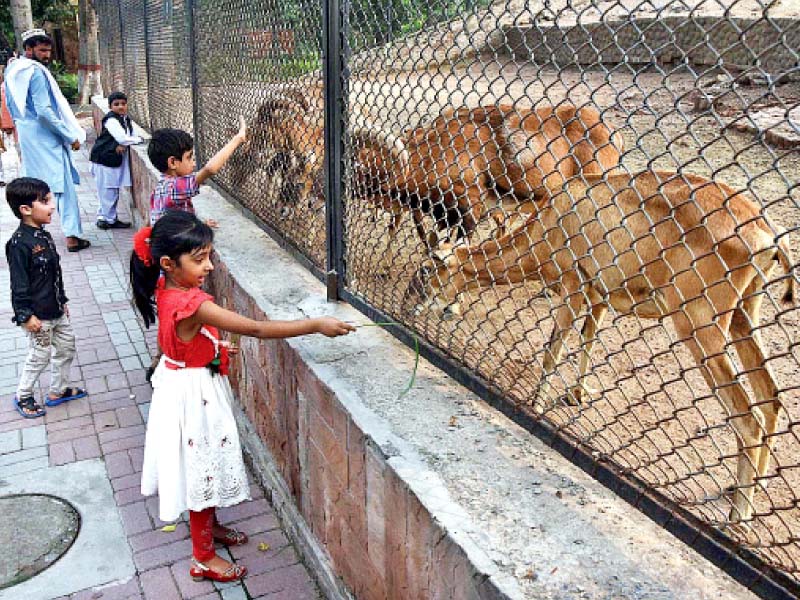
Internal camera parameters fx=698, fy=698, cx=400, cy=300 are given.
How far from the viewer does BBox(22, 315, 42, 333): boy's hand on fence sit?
4.28m

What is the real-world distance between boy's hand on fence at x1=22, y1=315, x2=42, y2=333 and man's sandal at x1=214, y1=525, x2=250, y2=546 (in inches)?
75.5

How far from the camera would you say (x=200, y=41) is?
5.51 meters

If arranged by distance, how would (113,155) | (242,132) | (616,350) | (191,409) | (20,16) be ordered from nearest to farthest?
(191,409)
(616,350)
(242,132)
(113,155)
(20,16)

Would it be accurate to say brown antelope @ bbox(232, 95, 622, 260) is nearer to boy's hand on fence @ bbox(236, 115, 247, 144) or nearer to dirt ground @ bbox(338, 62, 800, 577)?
boy's hand on fence @ bbox(236, 115, 247, 144)

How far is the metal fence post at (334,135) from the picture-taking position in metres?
3.06

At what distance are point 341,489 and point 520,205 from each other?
1.51 meters

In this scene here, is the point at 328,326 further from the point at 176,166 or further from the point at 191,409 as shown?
the point at 176,166

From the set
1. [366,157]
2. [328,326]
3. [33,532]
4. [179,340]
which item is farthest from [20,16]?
[328,326]

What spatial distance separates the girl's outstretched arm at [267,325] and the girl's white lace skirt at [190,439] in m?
0.38

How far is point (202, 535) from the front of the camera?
3104 millimetres

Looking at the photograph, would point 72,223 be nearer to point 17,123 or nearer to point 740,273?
point 17,123

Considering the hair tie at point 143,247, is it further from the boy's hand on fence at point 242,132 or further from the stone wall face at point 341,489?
the boy's hand on fence at point 242,132

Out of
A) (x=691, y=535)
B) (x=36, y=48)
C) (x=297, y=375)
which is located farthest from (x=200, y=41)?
(x=691, y=535)

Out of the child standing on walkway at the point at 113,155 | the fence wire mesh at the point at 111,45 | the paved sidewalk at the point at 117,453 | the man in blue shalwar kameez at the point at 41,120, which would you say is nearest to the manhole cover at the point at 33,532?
the paved sidewalk at the point at 117,453
